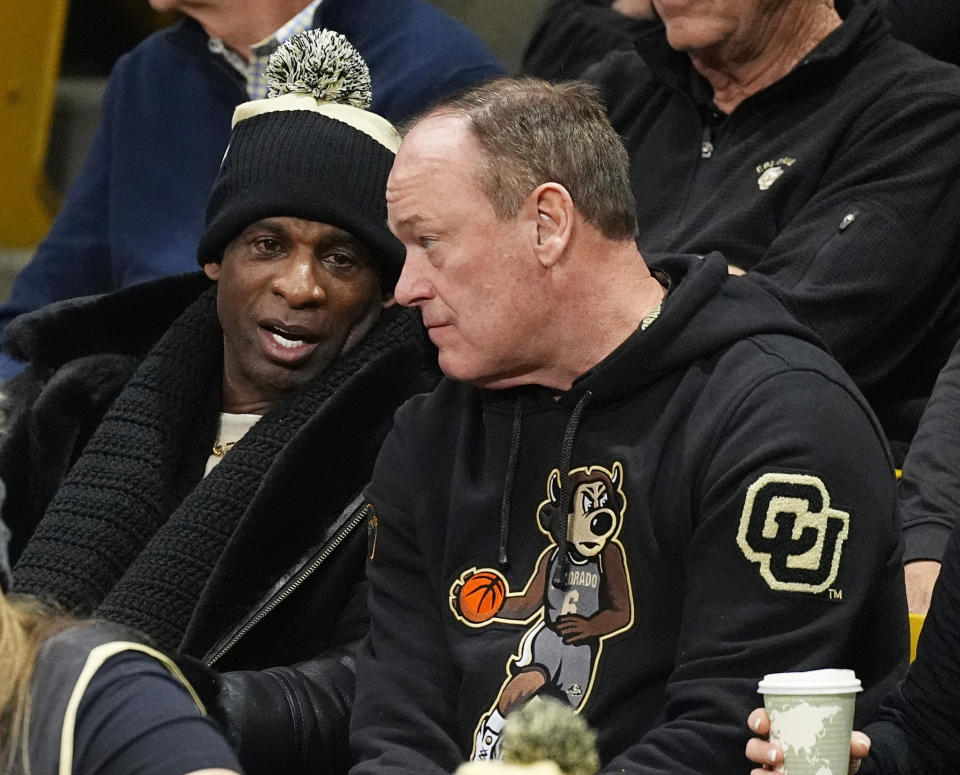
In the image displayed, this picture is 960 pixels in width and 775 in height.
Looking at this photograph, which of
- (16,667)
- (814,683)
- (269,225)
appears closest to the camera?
(16,667)

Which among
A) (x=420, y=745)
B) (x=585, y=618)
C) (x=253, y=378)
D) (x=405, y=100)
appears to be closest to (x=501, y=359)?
(x=585, y=618)

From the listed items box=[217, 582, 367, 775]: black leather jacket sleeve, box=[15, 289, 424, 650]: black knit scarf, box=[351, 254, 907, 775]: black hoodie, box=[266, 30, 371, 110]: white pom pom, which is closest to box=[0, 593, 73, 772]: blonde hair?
box=[351, 254, 907, 775]: black hoodie

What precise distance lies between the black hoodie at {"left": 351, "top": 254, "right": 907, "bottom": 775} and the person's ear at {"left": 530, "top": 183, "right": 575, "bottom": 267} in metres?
0.15

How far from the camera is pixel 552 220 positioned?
223 centimetres

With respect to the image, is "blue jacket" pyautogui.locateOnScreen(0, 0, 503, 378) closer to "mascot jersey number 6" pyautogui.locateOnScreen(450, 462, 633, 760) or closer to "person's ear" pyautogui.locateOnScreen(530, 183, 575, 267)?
"person's ear" pyautogui.locateOnScreen(530, 183, 575, 267)

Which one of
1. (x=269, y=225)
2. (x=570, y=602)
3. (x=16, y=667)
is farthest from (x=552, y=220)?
(x=16, y=667)

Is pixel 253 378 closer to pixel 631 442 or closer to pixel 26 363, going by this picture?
pixel 26 363

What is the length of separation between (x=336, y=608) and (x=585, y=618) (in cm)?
64

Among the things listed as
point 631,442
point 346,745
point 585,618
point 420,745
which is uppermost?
point 631,442

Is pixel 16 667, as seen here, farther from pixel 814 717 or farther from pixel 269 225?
pixel 269 225

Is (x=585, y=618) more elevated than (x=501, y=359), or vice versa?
(x=501, y=359)

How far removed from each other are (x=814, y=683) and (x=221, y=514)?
1.20m

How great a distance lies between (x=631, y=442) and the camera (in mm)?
2146

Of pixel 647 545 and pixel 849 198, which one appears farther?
pixel 849 198
